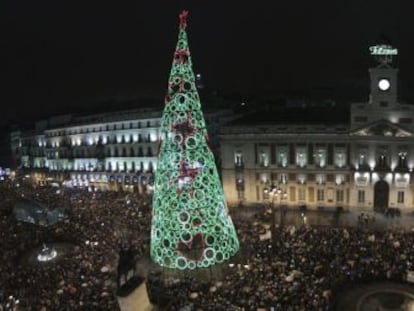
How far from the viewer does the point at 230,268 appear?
109 feet

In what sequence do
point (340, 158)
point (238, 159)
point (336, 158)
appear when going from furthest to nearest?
point (238, 159)
point (336, 158)
point (340, 158)

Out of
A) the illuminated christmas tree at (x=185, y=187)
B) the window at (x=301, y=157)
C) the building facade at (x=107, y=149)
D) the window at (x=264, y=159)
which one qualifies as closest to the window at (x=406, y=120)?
the window at (x=301, y=157)

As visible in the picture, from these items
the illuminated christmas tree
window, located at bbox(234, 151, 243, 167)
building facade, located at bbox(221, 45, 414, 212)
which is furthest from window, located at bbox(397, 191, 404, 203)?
the illuminated christmas tree

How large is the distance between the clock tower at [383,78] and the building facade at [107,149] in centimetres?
2507

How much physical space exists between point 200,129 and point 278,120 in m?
25.9

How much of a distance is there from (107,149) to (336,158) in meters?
34.0

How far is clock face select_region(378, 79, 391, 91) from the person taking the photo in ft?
166

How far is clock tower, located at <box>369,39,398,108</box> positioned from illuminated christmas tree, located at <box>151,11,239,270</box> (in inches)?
961

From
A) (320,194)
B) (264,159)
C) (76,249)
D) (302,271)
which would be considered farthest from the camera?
(264,159)

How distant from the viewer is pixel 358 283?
29.5 metres

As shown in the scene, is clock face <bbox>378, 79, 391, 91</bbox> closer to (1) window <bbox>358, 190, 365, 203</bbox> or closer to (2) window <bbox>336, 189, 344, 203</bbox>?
(1) window <bbox>358, 190, 365, 203</bbox>

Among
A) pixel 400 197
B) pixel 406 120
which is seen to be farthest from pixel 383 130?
pixel 400 197

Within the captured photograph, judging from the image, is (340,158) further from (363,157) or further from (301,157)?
(301,157)

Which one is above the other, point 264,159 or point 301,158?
point 301,158
